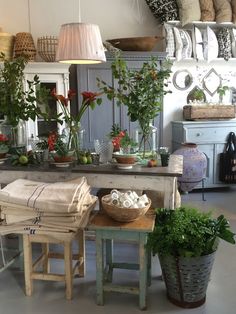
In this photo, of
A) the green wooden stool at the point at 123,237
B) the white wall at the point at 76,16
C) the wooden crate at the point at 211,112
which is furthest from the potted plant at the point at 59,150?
the white wall at the point at 76,16

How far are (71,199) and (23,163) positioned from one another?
2.04 feet

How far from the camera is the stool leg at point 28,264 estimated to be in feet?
6.85

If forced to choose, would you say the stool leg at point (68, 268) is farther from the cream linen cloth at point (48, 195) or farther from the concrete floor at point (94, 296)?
the cream linen cloth at point (48, 195)

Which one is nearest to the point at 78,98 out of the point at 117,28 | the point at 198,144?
the point at 117,28

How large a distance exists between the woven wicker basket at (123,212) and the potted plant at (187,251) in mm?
161

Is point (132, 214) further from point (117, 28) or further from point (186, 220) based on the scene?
point (117, 28)

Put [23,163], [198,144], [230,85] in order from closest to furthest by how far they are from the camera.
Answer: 1. [23,163]
2. [198,144]
3. [230,85]

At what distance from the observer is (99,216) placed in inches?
83.8

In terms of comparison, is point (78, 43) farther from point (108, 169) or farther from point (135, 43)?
point (135, 43)

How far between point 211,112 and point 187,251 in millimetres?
2899

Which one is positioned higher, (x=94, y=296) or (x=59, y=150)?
(x=59, y=150)

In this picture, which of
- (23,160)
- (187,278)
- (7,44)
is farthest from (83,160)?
(7,44)

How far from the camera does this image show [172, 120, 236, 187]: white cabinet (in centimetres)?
441

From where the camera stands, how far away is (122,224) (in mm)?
1993
